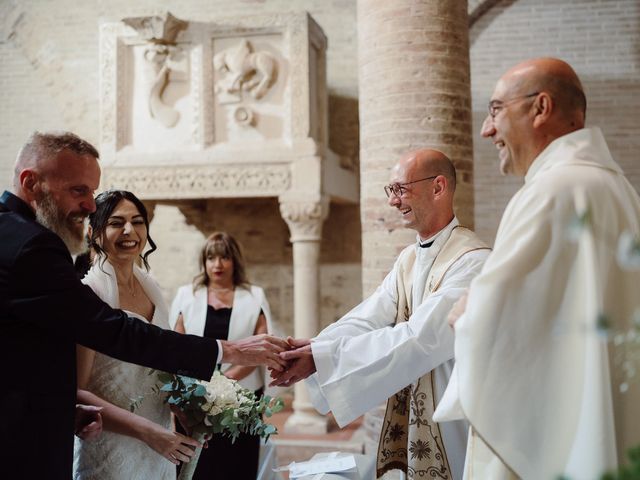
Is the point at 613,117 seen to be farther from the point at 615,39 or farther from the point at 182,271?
the point at 182,271

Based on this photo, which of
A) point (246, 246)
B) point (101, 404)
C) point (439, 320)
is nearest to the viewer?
point (101, 404)

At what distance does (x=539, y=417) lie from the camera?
5.78 ft

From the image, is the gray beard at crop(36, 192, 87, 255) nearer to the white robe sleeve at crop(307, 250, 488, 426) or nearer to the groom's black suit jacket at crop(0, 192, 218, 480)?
the groom's black suit jacket at crop(0, 192, 218, 480)

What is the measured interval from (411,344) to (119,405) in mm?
1117

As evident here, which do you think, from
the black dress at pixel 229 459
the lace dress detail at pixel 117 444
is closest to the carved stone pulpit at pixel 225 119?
the black dress at pixel 229 459

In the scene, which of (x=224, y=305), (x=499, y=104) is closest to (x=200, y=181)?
(x=224, y=305)

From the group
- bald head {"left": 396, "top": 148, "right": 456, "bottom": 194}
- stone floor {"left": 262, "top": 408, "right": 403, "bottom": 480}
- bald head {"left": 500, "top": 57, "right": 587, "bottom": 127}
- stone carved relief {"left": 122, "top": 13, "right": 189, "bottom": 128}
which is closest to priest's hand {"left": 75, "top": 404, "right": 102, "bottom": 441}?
bald head {"left": 396, "top": 148, "right": 456, "bottom": 194}

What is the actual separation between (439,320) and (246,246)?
22.4 ft

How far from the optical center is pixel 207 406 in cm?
257

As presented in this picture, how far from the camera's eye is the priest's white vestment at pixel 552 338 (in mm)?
1725

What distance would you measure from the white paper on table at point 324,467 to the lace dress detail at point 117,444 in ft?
1.87

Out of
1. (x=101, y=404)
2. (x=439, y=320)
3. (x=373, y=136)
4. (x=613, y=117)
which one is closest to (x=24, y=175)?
(x=101, y=404)

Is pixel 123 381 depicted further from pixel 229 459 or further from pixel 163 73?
pixel 163 73

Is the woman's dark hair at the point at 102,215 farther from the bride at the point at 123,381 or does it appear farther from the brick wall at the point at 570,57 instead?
the brick wall at the point at 570,57
